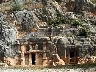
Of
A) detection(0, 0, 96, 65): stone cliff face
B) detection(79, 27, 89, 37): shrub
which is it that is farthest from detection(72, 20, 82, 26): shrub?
detection(79, 27, 89, 37): shrub

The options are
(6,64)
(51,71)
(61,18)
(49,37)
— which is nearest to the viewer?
(51,71)

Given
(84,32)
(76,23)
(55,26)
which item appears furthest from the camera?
(76,23)

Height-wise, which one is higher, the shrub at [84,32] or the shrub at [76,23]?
the shrub at [76,23]

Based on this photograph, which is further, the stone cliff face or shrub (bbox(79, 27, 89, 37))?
shrub (bbox(79, 27, 89, 37))

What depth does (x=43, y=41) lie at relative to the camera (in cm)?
4856

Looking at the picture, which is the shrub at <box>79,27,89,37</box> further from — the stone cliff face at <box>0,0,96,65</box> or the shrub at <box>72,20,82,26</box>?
the shrub at <box>72,20,82,26</box>

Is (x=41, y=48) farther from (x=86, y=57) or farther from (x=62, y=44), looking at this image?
(x=86, y=57)

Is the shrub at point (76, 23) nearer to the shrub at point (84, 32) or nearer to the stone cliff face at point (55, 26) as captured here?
the stone cliff face at point (55, 26)

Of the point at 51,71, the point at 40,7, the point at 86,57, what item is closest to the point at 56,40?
the point at 86,57

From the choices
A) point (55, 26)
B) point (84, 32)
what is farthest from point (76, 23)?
point (55, 26)

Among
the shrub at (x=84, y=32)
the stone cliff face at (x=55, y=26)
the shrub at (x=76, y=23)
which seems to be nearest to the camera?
the stone cliff face at (x=55, y=26)

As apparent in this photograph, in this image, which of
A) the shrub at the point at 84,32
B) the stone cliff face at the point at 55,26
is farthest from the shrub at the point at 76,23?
the shrub at the point at 84,32

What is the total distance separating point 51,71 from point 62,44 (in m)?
11.9

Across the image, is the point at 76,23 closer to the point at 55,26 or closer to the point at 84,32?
the point at 84,32
